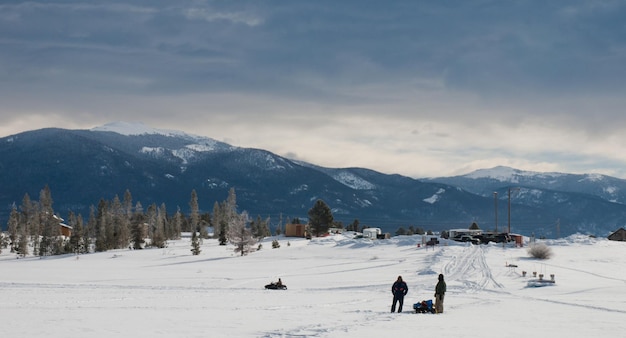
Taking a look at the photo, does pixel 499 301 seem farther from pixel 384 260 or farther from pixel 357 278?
pixel 384 260

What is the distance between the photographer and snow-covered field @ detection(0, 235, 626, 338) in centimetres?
2956

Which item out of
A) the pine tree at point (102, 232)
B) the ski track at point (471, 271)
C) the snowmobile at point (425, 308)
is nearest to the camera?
the snowmobile at point (425, 308)

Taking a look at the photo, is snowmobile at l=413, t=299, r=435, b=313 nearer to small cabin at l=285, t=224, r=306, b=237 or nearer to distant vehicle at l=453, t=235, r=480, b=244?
distant vehicle at l=453, t=235, r=480, b=244

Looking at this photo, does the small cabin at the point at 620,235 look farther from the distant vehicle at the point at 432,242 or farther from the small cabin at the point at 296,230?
the small cabin at the point at 296,230

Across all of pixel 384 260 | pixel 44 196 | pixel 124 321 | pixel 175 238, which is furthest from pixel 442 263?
pixel 44 196

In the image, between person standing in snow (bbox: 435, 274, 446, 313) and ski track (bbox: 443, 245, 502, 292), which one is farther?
ski track (bbox: 443, 245, 502, 292)

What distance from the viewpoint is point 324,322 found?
30906mm

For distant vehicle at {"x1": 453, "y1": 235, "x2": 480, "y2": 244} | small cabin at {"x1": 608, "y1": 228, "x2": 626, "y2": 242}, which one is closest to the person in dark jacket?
distant vehicle at {"x1": 453, "y1": 235, "x2": 480, "y2": 244}

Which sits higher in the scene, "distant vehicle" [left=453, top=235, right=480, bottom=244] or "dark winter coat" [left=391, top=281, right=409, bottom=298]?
"distant vehicle" [left=453, top=235, right=480, bottom=244]

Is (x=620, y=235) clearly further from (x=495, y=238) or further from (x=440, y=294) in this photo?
(x=440, y=294)

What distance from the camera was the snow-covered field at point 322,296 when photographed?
29.6 m

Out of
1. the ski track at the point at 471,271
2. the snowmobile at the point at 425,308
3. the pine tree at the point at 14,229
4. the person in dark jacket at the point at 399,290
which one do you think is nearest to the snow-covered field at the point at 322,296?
the ski track at the point at 471,271

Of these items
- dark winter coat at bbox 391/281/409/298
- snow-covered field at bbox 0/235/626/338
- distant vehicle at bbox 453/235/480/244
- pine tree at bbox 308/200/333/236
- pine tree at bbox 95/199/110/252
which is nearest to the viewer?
snow-covered field at bbox 0/235/626/338

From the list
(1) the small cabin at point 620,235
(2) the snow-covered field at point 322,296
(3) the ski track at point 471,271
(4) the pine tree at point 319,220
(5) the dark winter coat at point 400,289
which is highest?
(4) the pine tree at point 319,220
